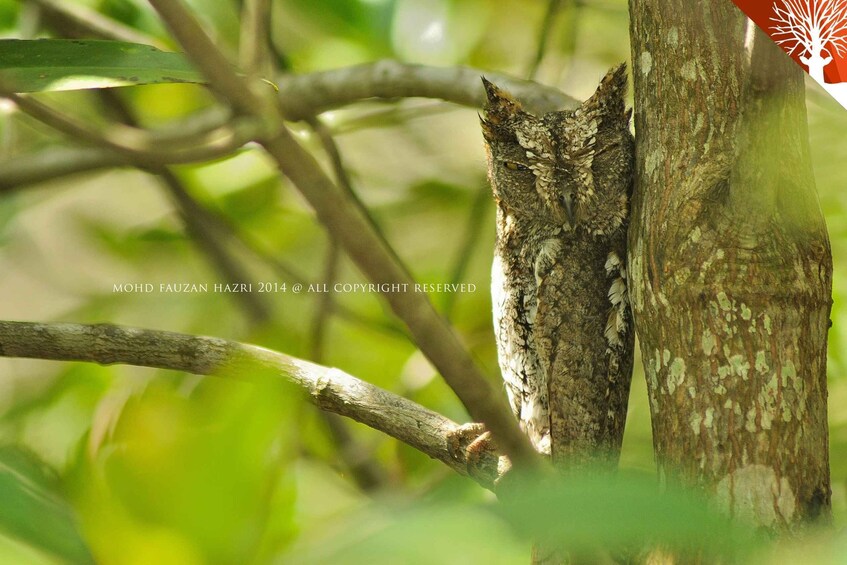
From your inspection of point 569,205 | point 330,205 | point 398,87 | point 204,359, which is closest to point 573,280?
point 569,205

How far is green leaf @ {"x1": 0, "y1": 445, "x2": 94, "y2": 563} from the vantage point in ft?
1.79

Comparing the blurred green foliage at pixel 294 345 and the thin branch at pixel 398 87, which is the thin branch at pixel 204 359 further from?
the thin branch at pixel 398 87

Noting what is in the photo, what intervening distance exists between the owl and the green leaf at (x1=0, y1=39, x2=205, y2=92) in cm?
108

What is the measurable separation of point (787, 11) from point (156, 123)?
109 inches

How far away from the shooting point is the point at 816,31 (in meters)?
1.40

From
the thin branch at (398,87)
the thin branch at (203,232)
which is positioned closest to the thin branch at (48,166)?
the thin branch at (203,232)

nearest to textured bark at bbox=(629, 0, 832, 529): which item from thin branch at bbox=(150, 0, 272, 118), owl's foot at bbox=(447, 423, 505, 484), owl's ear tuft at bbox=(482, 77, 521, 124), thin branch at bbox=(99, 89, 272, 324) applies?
owl's foot at bbox=(447, 423, 505, 484)

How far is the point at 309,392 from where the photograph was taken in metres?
1.72

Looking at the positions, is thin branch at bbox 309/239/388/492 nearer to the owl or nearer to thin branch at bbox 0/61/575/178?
thin branch at bbox 0/61/575/178

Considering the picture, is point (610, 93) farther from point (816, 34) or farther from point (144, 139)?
point (144, 139)

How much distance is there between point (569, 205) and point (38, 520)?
1817 millimetres

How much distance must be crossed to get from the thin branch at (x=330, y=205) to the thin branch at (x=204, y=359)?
100 cm

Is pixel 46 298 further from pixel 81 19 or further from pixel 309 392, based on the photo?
pixel 309 392

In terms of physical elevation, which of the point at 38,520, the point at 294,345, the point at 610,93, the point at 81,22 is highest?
the point at 81,22
